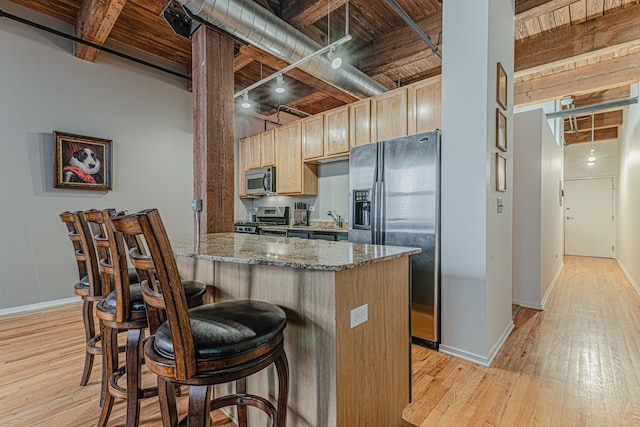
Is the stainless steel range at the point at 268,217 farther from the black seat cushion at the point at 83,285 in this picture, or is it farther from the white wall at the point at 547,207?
the white wall at the point at 547,207

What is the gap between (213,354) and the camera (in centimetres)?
97

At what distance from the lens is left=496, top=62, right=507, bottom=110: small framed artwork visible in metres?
2.49

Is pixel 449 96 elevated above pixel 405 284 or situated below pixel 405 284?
above

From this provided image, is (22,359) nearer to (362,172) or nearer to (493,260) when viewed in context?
(362,172)

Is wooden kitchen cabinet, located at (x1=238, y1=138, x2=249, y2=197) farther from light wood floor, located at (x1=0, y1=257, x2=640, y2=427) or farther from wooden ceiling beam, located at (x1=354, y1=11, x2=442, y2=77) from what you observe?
light wood floor, located at (x1=0, y1=257, x2=640, y2=427)

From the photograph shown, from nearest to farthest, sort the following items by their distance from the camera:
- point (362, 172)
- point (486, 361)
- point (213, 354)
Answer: point (213, 354)
point (486, 361)
point (362, 172)

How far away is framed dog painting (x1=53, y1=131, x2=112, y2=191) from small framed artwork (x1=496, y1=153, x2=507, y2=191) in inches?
178

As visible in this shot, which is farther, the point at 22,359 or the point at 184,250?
the point at 22,359

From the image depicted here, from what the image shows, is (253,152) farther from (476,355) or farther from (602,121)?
(602,121)

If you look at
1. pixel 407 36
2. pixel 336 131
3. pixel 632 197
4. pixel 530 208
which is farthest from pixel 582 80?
pixel 336 131

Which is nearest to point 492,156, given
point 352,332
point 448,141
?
point 448,141

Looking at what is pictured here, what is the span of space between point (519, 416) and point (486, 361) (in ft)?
1.93

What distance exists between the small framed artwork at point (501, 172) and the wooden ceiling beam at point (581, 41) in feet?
6.02

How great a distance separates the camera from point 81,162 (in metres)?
3.74
